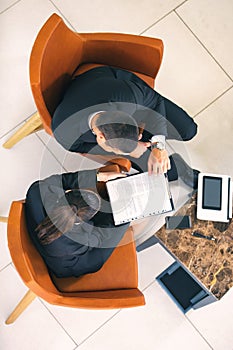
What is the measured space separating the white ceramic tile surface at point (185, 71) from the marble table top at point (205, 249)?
2.64 ft

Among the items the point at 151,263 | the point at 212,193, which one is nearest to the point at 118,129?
the point at 212,193

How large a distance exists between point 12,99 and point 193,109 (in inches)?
37.2

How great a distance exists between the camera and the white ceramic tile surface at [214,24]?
2637mm

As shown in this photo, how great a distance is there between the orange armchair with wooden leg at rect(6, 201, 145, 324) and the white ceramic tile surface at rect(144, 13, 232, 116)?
91 cm

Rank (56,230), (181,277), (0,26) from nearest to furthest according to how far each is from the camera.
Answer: (56,230), (181,277), (0,26)

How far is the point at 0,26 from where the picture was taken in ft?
8.37

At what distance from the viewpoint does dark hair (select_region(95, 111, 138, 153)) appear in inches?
63.1

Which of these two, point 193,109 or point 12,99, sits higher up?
point 12,99

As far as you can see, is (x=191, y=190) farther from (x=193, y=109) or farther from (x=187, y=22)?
(x=187, y=22)

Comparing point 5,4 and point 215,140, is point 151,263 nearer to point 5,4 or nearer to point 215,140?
point 215,140

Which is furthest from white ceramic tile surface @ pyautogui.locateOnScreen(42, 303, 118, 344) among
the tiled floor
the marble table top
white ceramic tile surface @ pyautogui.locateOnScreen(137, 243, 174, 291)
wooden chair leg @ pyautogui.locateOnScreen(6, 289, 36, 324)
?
the marble table top

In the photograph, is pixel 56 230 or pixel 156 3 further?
pixel 156 3

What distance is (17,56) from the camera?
253 cm

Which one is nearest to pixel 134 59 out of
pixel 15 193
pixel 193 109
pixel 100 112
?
pixel 100 112
